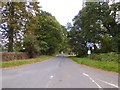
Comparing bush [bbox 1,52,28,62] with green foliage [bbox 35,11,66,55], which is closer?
bush [bbox 1,52,28,62]

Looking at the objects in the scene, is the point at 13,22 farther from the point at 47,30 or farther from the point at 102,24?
the point at 47,30

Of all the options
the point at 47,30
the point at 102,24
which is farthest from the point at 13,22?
the point at 47,30

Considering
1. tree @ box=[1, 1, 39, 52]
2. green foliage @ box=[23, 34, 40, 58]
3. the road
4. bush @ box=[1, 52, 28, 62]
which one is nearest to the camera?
the road

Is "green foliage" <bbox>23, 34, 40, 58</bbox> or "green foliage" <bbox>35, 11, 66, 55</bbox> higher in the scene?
"green foliage" <bbox>35, 11, 66, 55</bbox>

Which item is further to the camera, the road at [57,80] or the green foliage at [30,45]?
the green foliage at [30,45]

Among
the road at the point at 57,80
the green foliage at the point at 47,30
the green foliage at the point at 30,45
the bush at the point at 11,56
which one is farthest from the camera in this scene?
the green foliage at the point at 47,30

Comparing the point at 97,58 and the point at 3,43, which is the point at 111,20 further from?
the point at 3,43

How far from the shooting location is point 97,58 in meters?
50.1

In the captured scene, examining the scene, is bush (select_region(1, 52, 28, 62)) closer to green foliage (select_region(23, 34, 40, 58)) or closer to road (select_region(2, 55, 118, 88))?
green foliage (select_region(23, 34, 40, 58))

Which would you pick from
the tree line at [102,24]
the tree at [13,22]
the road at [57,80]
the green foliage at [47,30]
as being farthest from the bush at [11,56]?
the green foliage at [47,30]

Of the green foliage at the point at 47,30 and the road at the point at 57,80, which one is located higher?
the green foliage at the point at 47,30

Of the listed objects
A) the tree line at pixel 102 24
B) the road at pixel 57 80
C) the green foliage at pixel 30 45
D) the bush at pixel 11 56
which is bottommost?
the road at pixel 57 80

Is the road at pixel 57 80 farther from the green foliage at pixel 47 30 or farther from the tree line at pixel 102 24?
the green foliage at pixel 47 30

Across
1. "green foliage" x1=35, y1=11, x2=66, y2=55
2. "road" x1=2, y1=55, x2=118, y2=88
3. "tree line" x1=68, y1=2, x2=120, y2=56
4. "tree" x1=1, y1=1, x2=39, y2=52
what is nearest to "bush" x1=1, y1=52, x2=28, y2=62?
"tree" x1=1, y1=1, x2=39, y2=52
